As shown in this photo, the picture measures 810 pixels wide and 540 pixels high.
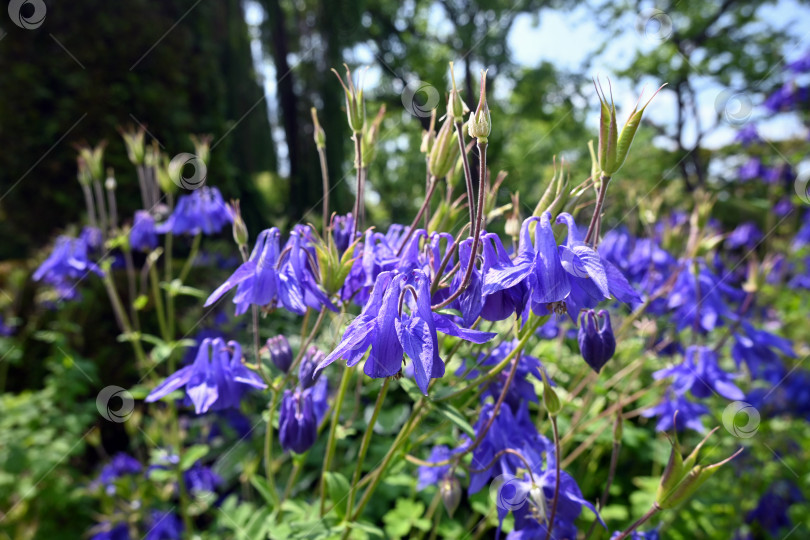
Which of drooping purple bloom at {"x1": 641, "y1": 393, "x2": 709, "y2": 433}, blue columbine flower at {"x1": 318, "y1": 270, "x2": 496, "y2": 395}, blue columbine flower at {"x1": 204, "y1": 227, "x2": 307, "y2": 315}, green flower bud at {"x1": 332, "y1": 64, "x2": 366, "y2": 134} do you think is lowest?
drooping purple bloom at {"x1": 641, "y1": 393, "x2": 709, "y2": 433}

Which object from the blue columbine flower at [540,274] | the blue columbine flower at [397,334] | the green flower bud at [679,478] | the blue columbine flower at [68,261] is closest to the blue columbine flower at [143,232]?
the blue columbine flower at [68,261]

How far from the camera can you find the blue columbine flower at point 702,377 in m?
1.65

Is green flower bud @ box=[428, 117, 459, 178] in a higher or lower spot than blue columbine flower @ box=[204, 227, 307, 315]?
higher

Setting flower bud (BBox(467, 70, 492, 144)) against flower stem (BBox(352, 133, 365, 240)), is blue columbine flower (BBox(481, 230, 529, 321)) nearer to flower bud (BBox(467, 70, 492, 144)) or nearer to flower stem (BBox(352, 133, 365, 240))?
flower bud (BBox(467, 70, 492, 144))

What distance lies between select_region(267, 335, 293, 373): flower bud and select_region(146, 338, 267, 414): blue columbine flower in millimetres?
62

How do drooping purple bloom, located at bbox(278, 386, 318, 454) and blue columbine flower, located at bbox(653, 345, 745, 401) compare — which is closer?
drooping purple bloom, located at bbox(278, 386, 318, 454)

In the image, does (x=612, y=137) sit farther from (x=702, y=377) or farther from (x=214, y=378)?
(x=702, y=377)

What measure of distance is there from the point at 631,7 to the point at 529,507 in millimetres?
11443

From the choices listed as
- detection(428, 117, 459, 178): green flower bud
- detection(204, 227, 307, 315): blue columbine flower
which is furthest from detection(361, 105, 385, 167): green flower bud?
detection(204, 227, 307, 315): blue columbine flower

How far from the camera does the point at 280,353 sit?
48.2 inches

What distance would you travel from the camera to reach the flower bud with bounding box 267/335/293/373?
122 cm

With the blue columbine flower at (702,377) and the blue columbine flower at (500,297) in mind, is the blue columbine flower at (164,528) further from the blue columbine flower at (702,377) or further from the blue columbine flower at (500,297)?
the blue columbine flower at (702,377)

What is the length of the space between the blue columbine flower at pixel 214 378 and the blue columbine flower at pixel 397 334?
1.54 feet

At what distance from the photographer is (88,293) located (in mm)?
3744
